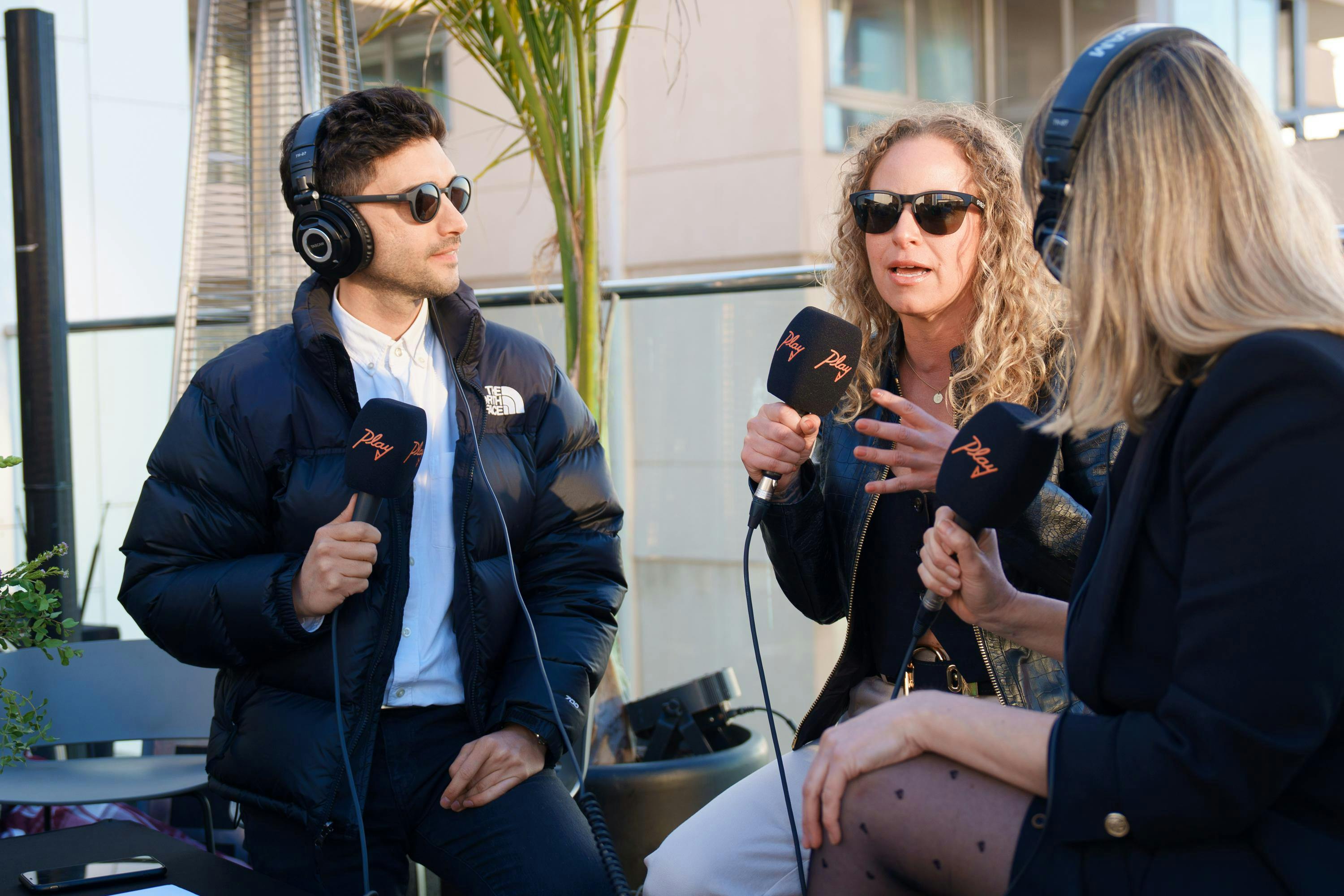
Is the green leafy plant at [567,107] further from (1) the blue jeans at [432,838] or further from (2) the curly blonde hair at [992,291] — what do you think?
(1) the blue jeans at [432,838]

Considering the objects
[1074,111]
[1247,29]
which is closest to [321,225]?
[1074,111]

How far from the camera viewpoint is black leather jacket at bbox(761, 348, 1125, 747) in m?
1.93

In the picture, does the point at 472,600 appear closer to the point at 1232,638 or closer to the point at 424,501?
the point at 424,501

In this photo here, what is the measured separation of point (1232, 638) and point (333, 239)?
5.74 ft

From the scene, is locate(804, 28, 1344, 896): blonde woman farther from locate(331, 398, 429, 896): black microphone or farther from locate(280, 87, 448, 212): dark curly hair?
locate(280, 87, 448, 212): dark curly hair

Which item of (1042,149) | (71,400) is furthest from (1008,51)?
(1042,149)

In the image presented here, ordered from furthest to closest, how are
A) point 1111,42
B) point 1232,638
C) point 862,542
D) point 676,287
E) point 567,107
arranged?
point 676,287
point 567,107
point 862,542
point 1111,42
point 1232,638

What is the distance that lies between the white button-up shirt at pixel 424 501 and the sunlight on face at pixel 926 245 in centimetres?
91

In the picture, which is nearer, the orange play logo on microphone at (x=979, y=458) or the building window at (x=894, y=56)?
the orange play logo on microphone at (x=979, y=458)

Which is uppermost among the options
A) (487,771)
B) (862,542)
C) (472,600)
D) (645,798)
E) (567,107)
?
(567,107)

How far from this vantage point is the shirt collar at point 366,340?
2.44 metres

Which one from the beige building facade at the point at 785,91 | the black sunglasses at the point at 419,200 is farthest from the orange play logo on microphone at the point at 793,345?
the beige building facade at the point at 785,91

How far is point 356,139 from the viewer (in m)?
2.38

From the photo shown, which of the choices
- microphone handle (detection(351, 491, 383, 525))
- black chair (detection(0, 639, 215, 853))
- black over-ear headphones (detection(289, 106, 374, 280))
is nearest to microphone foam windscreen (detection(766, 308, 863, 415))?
microphone handle (detection(351, 491, 383, 525))
